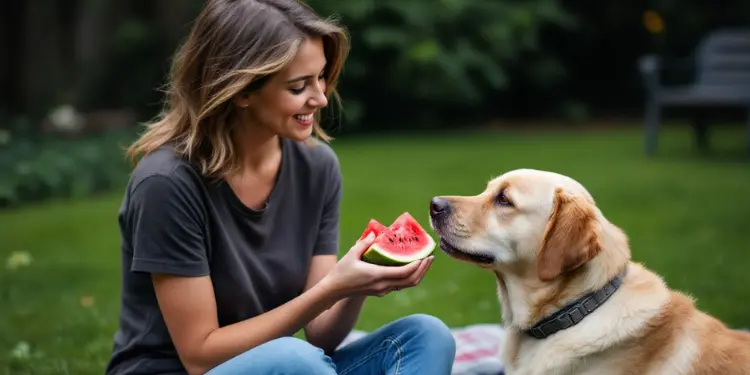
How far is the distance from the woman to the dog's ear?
0.43 m

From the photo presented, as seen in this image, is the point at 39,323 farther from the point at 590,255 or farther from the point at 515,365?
the point at 590,255

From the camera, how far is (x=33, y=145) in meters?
11.6

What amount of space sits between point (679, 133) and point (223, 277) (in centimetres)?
1330

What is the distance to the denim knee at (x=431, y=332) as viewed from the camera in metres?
3.33

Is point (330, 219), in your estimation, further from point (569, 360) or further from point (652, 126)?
point (652, 126)

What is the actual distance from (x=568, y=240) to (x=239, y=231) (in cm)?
118

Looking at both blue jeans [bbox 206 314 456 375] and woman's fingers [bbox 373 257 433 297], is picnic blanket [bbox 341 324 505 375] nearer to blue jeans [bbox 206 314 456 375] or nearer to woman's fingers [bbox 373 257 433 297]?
blue jeans [bbox 206 314 456 375]

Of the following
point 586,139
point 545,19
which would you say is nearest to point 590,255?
point 586,139

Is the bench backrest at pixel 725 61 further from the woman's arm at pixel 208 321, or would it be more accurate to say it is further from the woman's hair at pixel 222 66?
the woman's arm at pixel 208 321

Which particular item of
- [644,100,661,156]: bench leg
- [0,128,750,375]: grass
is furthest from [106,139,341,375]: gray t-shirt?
[644,100,661,156]: bench leg

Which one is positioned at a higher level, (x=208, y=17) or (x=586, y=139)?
(x=208, y=17)

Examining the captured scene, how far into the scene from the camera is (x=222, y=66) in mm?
3199

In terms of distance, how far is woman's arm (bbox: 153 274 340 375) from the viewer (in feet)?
10.0

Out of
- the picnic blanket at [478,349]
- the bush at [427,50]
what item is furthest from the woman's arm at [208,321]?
the bush at [427,50]
